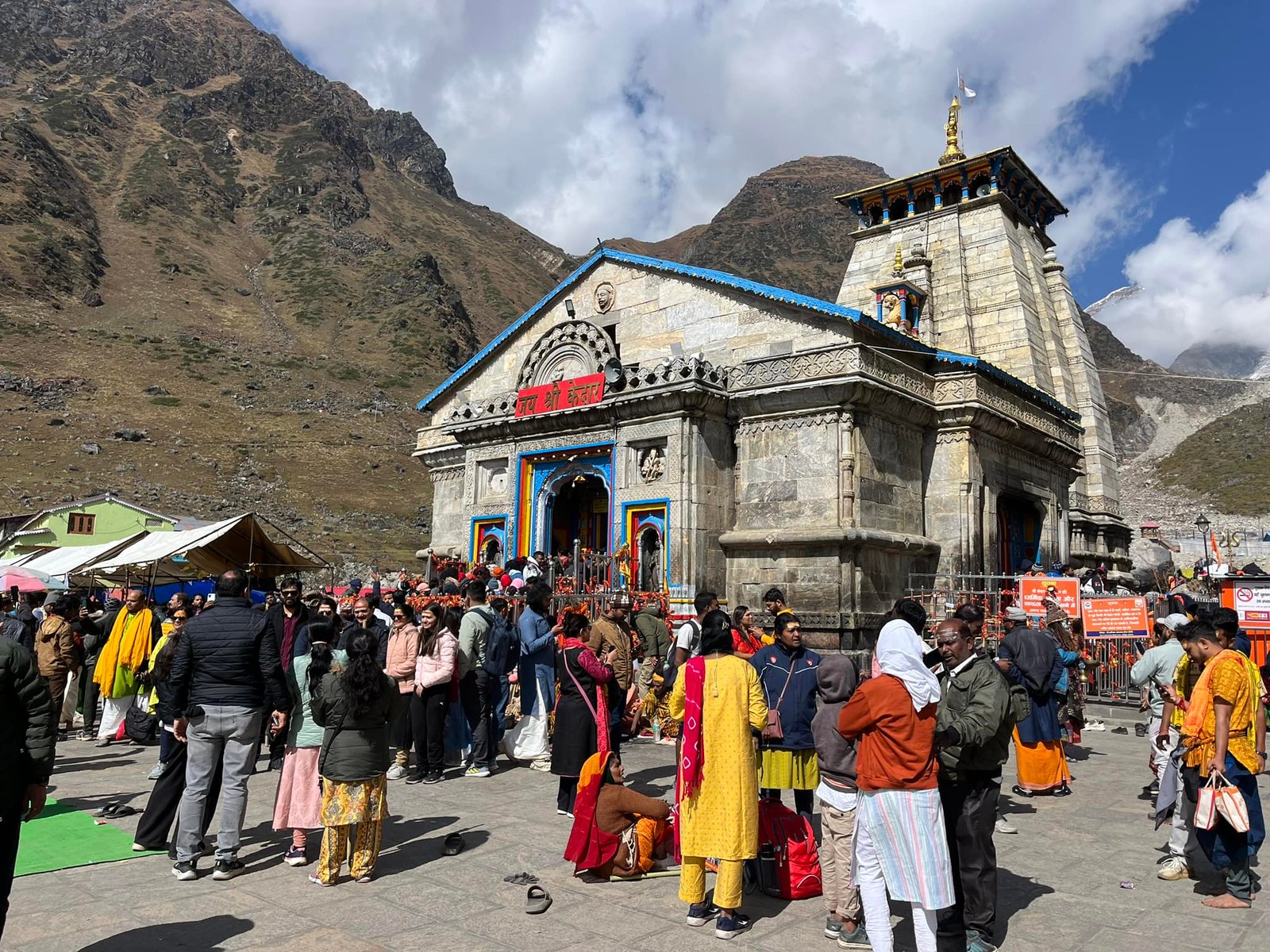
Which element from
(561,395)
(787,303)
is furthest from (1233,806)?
(561,395)

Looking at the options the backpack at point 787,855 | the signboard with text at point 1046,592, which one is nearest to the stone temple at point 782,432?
the signboard with text at point 1046,592

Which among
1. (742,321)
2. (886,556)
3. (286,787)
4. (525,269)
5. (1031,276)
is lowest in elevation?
(286,787)

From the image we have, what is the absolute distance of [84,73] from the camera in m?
119

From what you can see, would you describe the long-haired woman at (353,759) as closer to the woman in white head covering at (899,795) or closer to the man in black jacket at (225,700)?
the man in black jacket at (225,700)

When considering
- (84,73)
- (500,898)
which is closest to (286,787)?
(500,898)

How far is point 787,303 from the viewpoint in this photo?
1878 cm

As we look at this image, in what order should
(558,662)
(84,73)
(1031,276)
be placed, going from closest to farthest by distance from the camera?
1. (558,662)
2. (1031,276)
3. (84,73)

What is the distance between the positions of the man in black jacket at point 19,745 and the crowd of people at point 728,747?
1cm

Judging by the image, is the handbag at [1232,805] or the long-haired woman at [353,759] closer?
the handbag at [1232,805]

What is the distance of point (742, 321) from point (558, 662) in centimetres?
1300

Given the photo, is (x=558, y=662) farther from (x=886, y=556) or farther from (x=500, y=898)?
(x=886, y=556)

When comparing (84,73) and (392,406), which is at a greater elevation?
(84,73)

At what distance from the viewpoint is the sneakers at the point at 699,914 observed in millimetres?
5523

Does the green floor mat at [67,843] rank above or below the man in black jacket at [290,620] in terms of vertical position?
below
